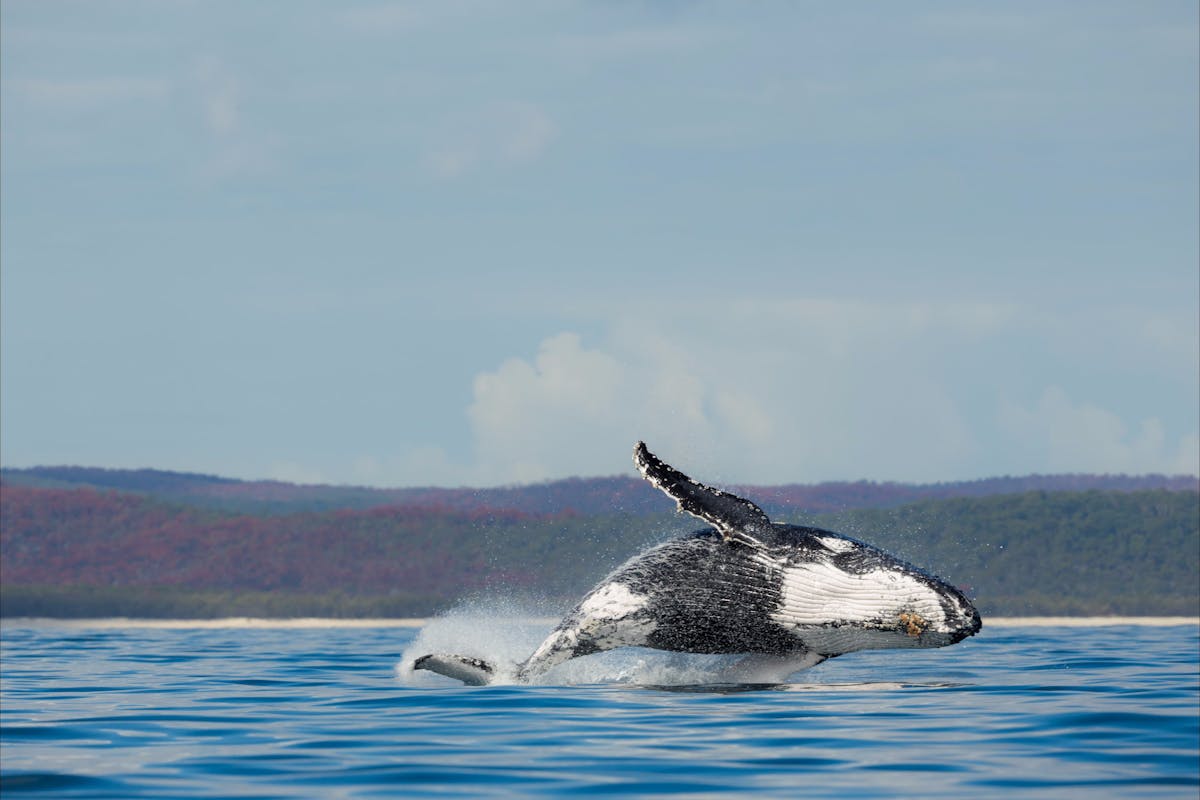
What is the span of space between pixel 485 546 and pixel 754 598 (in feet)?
192

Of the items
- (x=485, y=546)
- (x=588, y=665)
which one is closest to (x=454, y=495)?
(x=485, y=546)

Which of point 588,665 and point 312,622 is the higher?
point 588,665

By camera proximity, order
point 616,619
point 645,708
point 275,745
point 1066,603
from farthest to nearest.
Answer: point 1066,603 < point 616,619 < point 645,708 < point 275,745

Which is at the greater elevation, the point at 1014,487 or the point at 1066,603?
the point at 1014,487

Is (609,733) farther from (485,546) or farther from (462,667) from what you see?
(485,546)

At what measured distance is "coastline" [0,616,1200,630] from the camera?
5450 cm

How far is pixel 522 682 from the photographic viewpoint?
1903 centimetres

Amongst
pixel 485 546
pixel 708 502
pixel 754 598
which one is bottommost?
pixel 754 598

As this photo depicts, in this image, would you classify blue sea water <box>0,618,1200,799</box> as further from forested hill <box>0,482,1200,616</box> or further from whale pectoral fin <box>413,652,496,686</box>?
forested hill <box>0,482,1200,616</box>

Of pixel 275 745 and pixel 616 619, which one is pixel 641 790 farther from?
pixel 616 619

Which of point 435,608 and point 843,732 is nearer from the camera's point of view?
point 843,732

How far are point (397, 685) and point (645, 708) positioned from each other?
198 inches

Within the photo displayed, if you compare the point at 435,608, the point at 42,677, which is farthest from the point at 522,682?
the point at 435,608

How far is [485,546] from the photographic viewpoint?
75.7m
